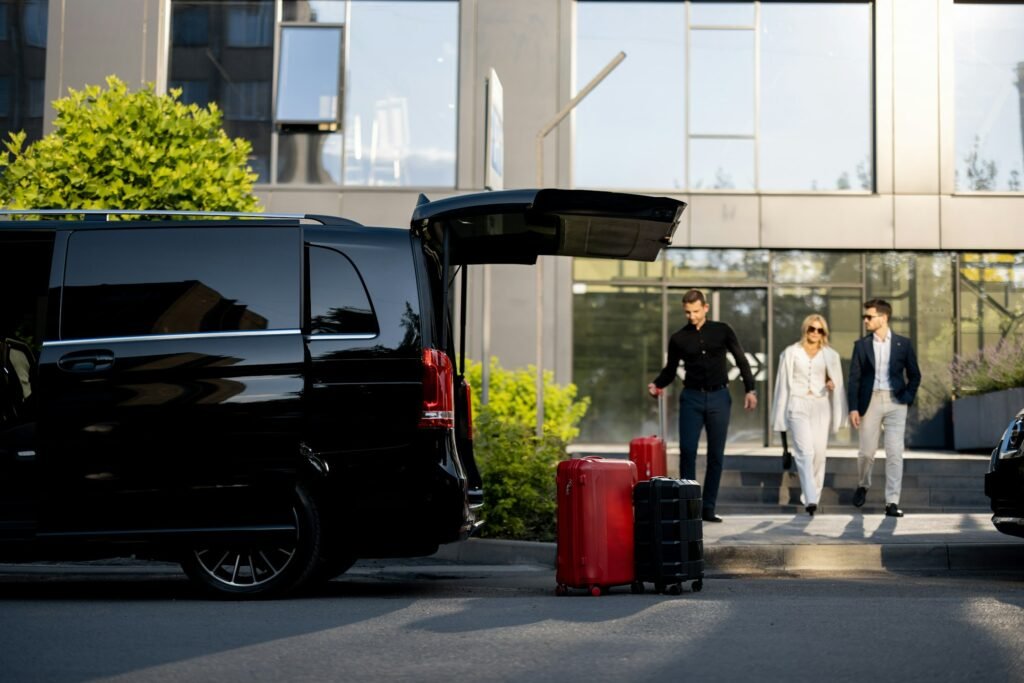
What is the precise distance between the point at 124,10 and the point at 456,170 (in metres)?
5.25

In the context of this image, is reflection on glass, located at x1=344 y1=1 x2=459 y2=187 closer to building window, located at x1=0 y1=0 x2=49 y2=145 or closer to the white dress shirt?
building window, located at x1=0 y1=0 x2=49 y2=145

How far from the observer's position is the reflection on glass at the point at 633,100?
19938 millimetres

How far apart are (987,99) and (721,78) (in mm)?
3842

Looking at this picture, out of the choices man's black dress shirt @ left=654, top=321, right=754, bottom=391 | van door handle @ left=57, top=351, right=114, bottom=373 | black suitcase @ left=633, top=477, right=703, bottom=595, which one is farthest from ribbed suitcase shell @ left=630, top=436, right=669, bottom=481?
van door handle @ left=57, top=351, right=114, bottom=373

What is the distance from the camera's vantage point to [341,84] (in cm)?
1989

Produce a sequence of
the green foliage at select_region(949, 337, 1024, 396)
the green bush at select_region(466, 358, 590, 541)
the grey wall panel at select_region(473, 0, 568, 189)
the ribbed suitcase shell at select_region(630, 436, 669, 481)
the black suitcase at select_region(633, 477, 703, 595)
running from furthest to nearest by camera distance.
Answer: the grey wall panel at select_region(473, 0, 568, 189) → the green foliage at select_region(949, 337, 1024, 396) → the ribbed suitcase shell at select_region(630, 436, 669, 481) → the green bush at select_region(466, 358, 590, 541) → the black suitcase at select_region(633, 477, 703, 595)

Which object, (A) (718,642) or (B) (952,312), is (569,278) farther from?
(A) (718,642)

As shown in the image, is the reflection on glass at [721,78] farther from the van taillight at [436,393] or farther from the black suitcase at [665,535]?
the van taillight at [436,393]

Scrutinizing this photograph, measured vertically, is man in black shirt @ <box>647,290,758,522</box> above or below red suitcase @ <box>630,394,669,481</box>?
above

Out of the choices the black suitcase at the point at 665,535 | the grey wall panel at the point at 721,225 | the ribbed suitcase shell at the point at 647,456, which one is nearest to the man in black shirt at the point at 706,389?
the ribbed suitcase shell at the point at 647,456

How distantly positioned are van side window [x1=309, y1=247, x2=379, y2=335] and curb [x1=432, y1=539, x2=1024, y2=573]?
9.69ft

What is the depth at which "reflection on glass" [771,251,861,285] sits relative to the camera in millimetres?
19891

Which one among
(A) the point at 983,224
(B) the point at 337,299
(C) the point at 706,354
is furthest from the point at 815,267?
(B) the point at 337,299

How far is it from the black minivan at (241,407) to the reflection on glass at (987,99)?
574 inches
